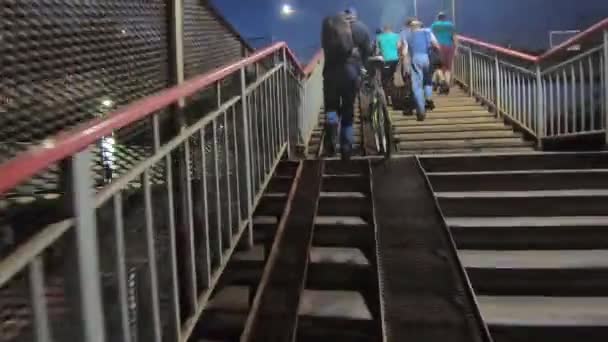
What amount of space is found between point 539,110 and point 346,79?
89.4 inches

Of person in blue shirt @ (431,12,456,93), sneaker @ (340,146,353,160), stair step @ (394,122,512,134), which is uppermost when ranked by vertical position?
person in blue shirt @ (431,12,456,93)

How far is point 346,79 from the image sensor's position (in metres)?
6.10

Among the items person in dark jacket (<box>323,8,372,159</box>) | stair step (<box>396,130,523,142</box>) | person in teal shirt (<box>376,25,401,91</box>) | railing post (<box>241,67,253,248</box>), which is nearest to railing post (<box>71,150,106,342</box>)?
railing post (<box>241,67,253,248</box>)

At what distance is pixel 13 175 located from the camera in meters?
1.25

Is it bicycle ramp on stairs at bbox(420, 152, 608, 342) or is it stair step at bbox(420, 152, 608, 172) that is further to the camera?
stair step at bbox(420, 152, 608, 172)

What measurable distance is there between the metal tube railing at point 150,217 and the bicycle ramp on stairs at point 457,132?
145 inches

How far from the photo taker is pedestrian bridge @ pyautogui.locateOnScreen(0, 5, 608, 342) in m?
1.60

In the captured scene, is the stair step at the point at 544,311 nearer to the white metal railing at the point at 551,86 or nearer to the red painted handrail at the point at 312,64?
the white metal railing at the point at 551,86

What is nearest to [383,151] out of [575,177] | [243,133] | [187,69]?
[575,177]

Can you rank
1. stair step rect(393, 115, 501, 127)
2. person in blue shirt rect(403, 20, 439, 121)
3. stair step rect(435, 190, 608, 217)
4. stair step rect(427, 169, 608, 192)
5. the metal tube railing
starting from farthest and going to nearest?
person in blue shirt rect(403, 20, 439, 121)
stair step rect(393, 115, 501, 127)
stair step rect(427, 169, 608, 192)
stair step rect(435, 190, 608, 217)
the metal tube railing

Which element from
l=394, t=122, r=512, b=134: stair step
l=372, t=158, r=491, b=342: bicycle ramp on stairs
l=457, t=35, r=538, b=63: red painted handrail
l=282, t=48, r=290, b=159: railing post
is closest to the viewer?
l=372, t=158, r=491, b=342: bicycle ramp on stairs

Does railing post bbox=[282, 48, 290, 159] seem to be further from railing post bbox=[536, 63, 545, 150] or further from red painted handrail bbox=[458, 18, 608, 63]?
railing post bbox=[536, 63, 545, 150]

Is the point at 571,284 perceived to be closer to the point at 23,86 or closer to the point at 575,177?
the point at 575,177

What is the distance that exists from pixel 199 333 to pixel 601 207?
2.85 meters
